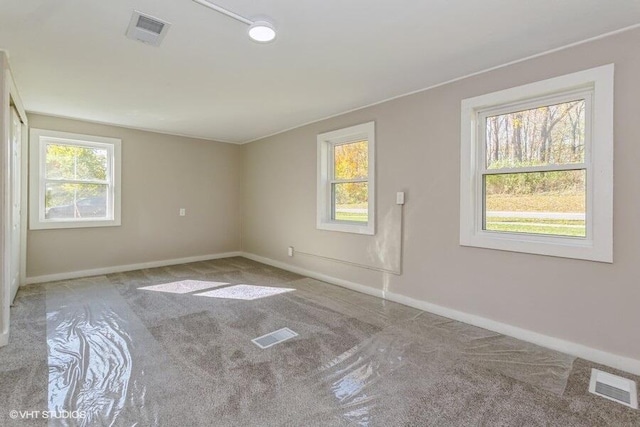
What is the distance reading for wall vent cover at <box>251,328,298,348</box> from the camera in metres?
2.51

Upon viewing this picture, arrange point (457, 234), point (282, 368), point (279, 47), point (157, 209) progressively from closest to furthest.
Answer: point (282, 368) < point (279, 47) < point (457, 234) < point (157, 209)

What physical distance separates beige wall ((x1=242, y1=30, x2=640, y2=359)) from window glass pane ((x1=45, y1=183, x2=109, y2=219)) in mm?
2894

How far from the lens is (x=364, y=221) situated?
4082 mm

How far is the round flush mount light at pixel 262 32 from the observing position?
2016 mm

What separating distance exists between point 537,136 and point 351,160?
214 cm

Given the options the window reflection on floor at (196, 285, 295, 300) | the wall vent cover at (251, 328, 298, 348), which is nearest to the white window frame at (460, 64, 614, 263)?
the wall vent cover at (251, 328, 298, 348)

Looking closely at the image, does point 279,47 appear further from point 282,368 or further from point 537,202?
point 537,202

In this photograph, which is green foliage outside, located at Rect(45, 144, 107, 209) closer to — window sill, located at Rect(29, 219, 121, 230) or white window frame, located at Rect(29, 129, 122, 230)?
white window frame, located at Rect(29, 129, 122, 230)

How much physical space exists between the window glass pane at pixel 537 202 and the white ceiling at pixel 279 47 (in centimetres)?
101

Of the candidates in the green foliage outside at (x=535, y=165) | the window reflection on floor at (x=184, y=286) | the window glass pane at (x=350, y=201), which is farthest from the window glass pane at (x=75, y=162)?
the green foliage outside at (x=535, y=165)

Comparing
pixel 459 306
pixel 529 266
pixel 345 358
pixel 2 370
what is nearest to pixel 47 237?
pixel 2 370

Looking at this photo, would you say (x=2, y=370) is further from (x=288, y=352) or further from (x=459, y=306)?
(x=459, y=306)

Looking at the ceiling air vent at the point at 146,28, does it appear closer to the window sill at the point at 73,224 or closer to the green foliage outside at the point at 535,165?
the green foliage outside at the point at 535,165

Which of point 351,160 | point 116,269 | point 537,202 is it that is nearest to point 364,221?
point 351,160
